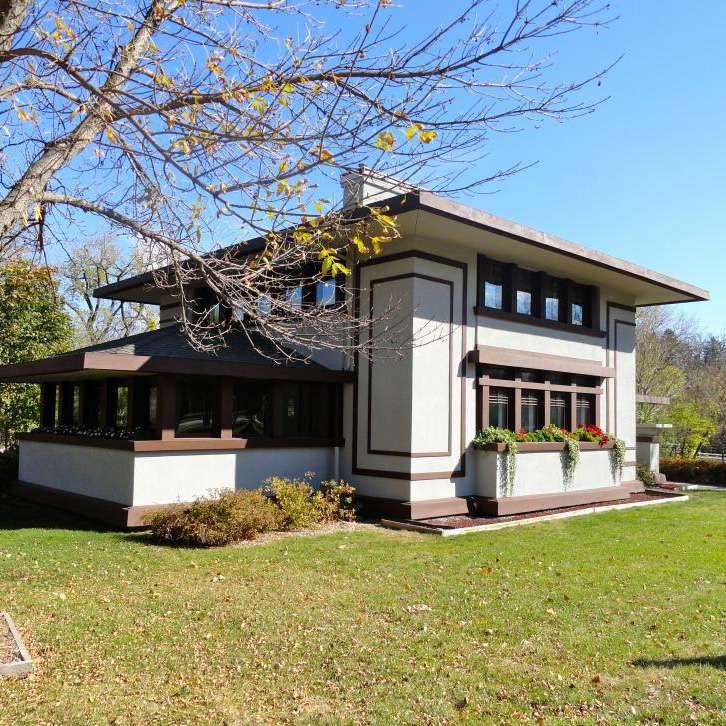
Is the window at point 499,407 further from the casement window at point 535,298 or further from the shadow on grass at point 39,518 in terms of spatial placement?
the shadow on grass at point 39,518

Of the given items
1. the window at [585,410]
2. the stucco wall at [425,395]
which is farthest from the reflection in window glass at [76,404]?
the window at [585,410]

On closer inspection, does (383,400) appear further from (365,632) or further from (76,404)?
(365,632)

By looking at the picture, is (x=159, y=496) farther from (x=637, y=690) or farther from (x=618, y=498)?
(x=618, y=498)

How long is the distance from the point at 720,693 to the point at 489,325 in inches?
415

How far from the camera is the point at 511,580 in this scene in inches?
339

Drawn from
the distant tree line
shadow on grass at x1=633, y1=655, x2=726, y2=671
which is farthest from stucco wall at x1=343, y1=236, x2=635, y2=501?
the distant tree line

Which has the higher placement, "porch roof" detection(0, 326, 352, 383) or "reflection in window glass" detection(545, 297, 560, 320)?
"reflection in window glass" detection(545, 297, 560, 320)

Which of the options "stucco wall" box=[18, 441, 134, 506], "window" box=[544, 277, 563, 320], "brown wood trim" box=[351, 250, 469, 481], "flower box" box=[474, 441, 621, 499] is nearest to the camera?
"stucco wall" box=[18, 441, 134, 506]

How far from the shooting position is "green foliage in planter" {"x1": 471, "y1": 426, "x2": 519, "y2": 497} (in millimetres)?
14367

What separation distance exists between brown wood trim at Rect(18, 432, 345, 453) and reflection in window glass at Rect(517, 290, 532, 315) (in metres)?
5.02

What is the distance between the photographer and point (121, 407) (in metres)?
14.9

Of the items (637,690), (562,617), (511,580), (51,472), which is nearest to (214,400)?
(51,472)

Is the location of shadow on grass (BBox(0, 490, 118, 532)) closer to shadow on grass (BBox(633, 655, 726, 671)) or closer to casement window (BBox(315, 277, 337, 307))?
casement window (BBox(315, 277, 337, 307))

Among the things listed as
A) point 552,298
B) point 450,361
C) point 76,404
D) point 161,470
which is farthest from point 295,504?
point 552,298
